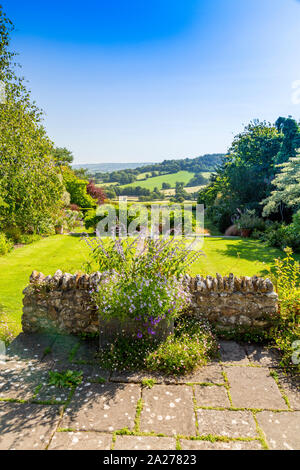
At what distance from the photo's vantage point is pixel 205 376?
4070 mm

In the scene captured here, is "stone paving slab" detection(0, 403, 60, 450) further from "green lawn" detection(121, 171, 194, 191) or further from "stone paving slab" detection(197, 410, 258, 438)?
"green lawn" detection(121, 171, 194, 191)

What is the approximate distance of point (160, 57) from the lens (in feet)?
45.1

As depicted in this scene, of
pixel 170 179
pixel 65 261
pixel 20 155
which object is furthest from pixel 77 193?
pixel 170 179

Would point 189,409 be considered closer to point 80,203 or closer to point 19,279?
point 19,279

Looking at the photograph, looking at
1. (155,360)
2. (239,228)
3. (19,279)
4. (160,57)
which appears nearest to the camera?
(155,360)

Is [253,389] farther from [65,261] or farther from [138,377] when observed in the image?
[65,261]

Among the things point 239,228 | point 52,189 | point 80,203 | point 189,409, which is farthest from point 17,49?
point 80,203

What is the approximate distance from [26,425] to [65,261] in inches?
320

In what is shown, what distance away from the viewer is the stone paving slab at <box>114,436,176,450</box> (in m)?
2.85

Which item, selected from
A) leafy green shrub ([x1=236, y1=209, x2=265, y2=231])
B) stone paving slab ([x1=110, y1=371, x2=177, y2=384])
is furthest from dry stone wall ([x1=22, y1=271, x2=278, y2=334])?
leafy green shrub ([x1=236, y1=209, x2=265, y2=231])

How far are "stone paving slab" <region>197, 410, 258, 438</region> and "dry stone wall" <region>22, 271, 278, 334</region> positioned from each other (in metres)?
1.88

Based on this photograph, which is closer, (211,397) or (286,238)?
(211,397)

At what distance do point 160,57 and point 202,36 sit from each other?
11.9 ft

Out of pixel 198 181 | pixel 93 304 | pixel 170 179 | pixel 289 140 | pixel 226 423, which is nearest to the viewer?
pixel 226 423
